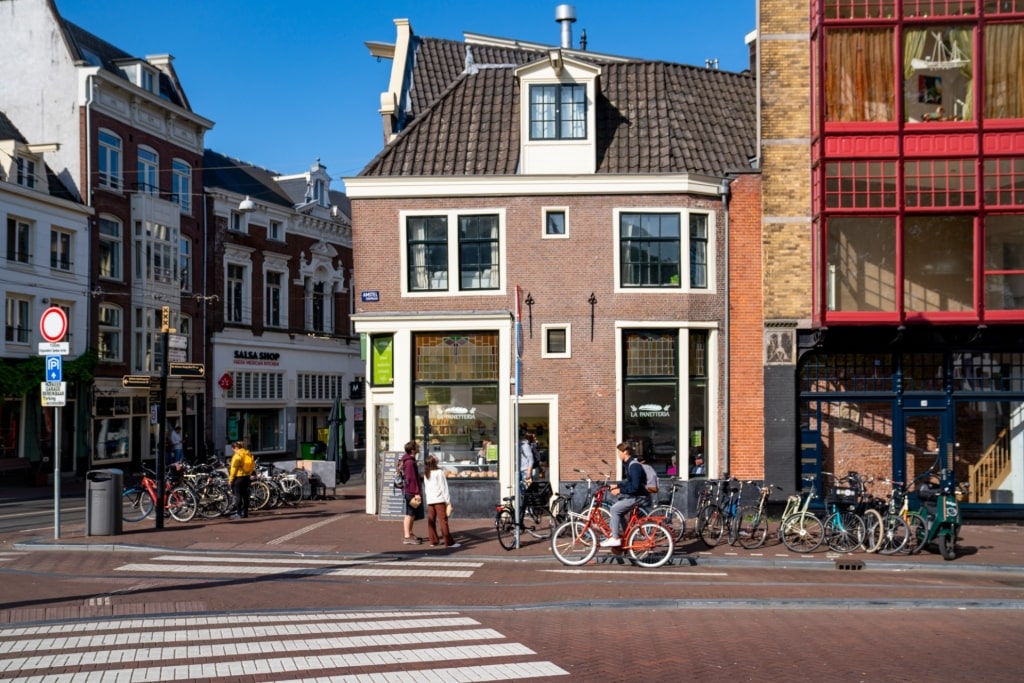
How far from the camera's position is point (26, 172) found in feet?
120

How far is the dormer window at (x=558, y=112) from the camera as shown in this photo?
2278 centimetres

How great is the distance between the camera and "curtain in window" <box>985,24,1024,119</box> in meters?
20.7

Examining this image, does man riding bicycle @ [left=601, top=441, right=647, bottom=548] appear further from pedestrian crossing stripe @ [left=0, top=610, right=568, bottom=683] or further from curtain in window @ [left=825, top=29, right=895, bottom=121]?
curtain in window @ [left=825, top=29, right=895, bottom=121]

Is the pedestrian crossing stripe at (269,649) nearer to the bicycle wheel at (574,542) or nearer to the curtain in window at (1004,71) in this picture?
the bicycle wheel at (574,542)

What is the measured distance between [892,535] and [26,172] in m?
31.0

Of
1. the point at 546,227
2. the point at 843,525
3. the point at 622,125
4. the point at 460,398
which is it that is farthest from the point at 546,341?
the point at 843,525

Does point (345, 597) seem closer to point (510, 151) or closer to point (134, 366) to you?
point (510, 151)

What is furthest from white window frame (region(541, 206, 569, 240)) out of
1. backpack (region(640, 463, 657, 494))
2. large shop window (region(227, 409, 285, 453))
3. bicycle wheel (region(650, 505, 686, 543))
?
large shop window (region(227, 409, 285, 453))

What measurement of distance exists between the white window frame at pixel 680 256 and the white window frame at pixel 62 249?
77.0 feet

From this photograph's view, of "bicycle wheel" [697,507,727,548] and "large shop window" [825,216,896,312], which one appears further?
"large shop window" [825,216,896,312]

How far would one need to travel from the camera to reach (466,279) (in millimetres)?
22438

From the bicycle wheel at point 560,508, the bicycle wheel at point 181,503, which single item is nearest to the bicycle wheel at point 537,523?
the bicycle wheel at point 560,508

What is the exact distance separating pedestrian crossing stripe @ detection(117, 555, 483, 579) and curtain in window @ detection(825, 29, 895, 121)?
11677mm

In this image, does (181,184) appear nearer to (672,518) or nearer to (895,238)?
(895,238)
